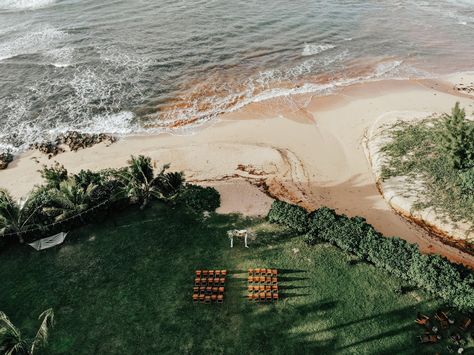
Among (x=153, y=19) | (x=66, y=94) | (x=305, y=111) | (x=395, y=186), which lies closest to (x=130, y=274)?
(x=395, y=186)

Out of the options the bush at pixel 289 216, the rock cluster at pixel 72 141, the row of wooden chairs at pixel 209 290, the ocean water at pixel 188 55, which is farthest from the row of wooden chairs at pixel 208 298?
the ocean water at pixel 188 55

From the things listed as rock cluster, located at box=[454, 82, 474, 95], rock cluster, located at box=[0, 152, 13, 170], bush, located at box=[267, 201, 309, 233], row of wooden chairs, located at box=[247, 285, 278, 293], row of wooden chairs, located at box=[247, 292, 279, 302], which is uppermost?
rock cluster, located at box=[0, 152, 13, 170]

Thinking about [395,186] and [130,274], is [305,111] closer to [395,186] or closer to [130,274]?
[395,186]

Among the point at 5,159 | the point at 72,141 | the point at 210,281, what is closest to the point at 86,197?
the point at 210,281

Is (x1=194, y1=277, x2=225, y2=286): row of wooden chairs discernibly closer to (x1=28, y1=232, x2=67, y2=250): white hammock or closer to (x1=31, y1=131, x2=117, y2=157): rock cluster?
(x1=28, y1=232, x2=67, y2=250): white hammock

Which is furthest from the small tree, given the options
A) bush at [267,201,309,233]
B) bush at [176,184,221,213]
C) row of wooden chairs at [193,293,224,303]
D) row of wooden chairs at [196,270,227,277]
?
row of wooden chairs at [193,293,224,303]

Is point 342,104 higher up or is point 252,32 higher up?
point 252,32

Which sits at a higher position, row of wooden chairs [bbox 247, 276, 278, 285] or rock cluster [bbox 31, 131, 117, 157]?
rock cluster [bbox 31, 131, 117, 157]
